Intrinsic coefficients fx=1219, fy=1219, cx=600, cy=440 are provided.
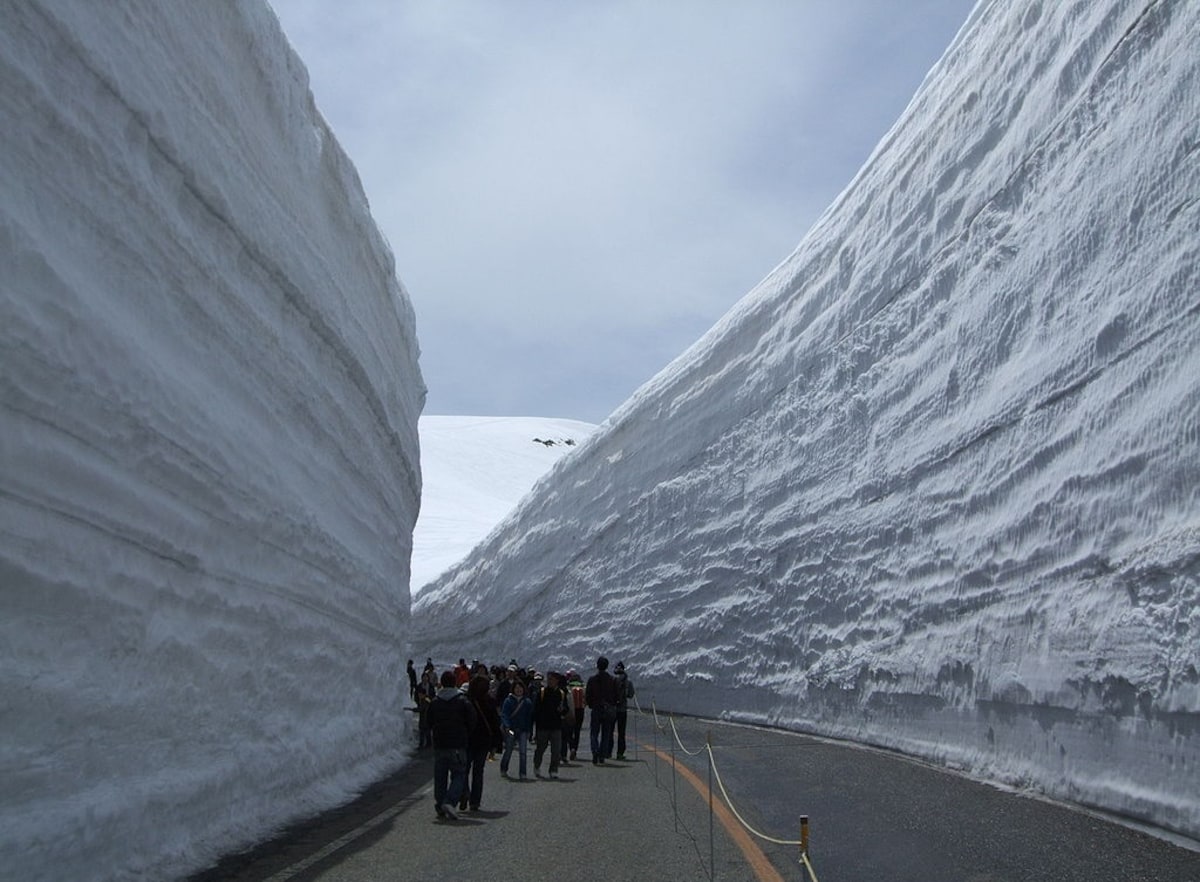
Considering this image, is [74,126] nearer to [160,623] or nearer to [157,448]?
[157,448]

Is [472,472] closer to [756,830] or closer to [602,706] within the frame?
[602,706]

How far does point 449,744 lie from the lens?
1044 cm

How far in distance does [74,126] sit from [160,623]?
3.27 metres

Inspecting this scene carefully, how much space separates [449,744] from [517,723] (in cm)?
379

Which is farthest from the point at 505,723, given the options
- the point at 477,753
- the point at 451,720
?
the point at 451,720

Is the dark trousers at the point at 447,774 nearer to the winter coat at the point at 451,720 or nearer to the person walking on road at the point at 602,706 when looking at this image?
the winter coat at the point at 451,720

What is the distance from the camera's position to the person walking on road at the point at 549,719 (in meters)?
14.3

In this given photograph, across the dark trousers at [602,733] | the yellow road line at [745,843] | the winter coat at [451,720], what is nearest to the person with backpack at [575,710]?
the dark trousers at [602,733]

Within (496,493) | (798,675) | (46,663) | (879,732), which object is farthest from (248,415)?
(496,493)

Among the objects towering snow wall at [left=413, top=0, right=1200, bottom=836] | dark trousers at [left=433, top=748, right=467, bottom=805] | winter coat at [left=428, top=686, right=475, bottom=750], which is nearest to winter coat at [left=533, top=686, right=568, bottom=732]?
winter coat at [left=428, top=686, right=475, bottom=750]

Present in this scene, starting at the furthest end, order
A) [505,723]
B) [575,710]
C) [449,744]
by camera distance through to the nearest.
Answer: [575,710]
[505,723]
[449,744]

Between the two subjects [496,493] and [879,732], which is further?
[496,493]

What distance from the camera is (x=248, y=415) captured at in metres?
11.1

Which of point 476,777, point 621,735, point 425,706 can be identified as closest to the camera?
point 476,777
